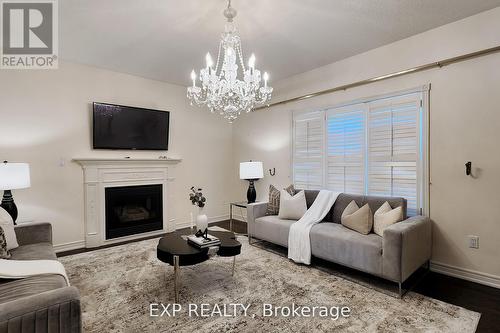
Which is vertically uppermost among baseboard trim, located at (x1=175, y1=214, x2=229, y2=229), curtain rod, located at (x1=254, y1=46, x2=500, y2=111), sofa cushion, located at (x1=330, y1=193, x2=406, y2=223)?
curtain rod, located at (x1=254, y1=46, x2=500, y2=111)

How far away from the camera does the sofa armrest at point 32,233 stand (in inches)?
106

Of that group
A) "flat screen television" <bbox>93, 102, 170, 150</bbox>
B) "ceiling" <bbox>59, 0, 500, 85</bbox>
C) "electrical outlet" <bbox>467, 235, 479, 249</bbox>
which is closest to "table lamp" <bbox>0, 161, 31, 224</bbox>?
"flat screen television" <bbox>93, 102, 170, 150</bbox>


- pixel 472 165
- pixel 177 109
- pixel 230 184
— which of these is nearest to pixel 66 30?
pixel 177 109

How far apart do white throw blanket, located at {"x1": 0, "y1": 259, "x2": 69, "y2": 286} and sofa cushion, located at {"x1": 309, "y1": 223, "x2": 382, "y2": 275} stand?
246 cm

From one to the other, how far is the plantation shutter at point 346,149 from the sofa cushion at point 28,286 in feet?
11.2

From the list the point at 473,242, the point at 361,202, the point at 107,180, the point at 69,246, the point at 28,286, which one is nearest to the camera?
the point at 28,286

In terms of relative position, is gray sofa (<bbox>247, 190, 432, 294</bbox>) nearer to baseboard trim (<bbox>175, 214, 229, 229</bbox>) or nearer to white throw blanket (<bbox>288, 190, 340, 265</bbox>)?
white throw blanket (<bbox>288, 190, 340, 265</bbox>)

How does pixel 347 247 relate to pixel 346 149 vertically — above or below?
below

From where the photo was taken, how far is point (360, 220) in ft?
9.80

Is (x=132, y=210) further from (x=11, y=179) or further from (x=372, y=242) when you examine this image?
(x=372, y=242)

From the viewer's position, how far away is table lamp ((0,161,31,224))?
9.29 ft

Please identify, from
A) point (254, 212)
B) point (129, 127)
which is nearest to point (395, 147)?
point (254, 212)

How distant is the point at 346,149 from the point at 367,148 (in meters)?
0.31

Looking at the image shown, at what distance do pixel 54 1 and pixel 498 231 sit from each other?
4831 mm
